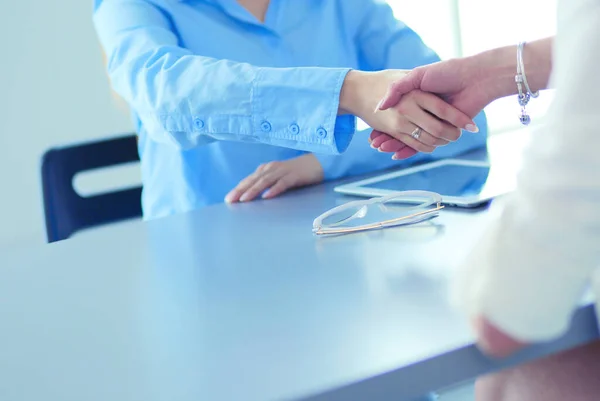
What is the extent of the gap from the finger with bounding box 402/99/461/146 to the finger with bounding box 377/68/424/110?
19 millimetres

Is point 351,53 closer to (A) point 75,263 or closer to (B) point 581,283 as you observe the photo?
(A) point 75,263

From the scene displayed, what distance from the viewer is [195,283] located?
0.69m

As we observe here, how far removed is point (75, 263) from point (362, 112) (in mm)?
385

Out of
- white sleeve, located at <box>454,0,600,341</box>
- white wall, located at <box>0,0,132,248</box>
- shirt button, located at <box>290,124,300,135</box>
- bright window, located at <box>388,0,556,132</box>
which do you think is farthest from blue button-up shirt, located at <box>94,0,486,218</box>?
bright window, located at <box>388,0,556,132</box>

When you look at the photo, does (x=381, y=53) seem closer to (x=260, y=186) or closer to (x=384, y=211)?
(x=260, y=186)

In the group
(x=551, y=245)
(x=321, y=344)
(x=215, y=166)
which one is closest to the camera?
(x=551, y=245)

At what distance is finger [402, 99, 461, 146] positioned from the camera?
94 cm

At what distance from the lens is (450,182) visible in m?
0.97

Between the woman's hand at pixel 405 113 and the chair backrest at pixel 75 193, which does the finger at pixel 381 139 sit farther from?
the chair backrest at pixel 75 193

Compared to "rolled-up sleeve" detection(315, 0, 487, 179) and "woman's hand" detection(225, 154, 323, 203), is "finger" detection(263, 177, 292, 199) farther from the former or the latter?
"rolled-up sleeve" detection(315, 0, 487, 179)

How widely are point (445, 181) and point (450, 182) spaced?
17mm

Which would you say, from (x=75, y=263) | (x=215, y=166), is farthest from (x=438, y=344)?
(x=215, y=166)

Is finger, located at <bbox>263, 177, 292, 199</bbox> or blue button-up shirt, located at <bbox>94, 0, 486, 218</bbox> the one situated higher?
blue button-up shirt, located at <bbox>94, 0, 486, 218</bbox>

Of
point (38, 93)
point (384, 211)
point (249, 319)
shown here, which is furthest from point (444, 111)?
point (38, 93)
